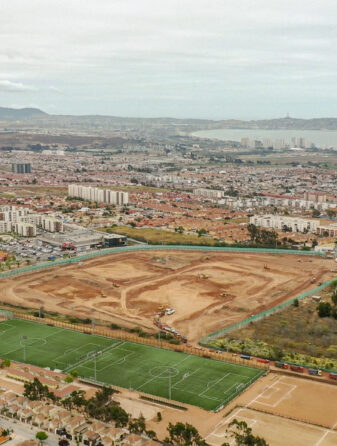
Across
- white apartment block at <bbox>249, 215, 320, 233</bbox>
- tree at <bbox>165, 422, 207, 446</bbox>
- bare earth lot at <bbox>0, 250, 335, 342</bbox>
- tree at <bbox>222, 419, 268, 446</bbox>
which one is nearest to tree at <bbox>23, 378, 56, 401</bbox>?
tree at <bbox>165, 422, 207, 446</bbox>

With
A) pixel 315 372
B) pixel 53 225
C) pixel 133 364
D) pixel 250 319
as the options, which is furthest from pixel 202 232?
pixel 315 372

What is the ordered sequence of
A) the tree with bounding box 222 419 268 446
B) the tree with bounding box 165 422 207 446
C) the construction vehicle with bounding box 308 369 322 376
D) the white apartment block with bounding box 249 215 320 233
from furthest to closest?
the white apartment block with bounding box 249 215 320 233 < the construction vehicle with bounding box 308 369 322 376 < the tree with bounding box 165 422 207 446 < the tree with bounding box 222 419 268 446

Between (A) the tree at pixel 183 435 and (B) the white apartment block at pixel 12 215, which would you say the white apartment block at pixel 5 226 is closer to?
(B) the white apartment block at pixel 12 215

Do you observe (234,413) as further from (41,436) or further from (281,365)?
(41,436)

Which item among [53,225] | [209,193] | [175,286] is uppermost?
[209,193]

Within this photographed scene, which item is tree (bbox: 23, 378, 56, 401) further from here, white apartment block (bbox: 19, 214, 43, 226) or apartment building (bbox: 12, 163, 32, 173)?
apartment building (bbox: 12, 163, 32, 173)

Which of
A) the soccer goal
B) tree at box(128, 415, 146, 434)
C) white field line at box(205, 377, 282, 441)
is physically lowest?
the soccer goal

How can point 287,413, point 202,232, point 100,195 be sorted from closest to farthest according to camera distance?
1. point 287,413
2. point 202,232
3. point 100,195
